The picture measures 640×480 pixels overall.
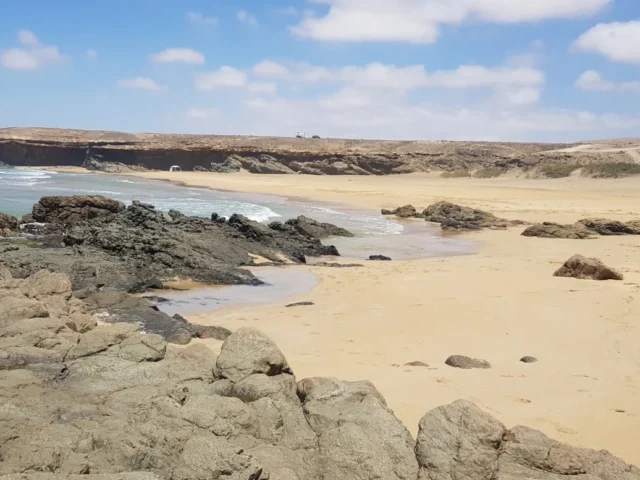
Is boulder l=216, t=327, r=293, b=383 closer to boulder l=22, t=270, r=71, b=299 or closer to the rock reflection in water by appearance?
boulder l=22, t=270, r=71, b=299

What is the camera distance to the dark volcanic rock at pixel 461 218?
2320 cm

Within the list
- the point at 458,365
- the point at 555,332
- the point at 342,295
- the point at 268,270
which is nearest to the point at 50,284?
the point at 458,365

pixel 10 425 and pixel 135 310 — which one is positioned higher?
pixel 10 425

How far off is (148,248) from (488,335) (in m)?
7.38

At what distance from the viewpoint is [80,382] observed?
169 inches

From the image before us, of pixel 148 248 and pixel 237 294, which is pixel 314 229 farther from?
pixel 237 294

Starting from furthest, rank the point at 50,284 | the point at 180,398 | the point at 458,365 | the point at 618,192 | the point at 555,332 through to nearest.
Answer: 1. the point at 618,192
2. the point at 555,332
3. the point at 50,284
4. the point at 458,365
5. the point at 180,398

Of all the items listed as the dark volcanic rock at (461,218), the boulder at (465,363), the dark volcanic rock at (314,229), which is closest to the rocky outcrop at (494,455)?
the boulder at (465,363)

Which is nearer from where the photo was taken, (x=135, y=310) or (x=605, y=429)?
(x=605, y=429)

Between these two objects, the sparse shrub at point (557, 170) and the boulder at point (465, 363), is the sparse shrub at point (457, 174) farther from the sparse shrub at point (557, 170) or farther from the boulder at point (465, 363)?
the boulder at point (465, 363)

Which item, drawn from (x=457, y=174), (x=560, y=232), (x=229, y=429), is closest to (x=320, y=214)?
(x=560, y=232)

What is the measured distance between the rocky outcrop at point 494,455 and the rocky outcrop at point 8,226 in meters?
15.5

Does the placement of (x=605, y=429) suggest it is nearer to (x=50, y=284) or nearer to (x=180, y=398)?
(x=180, y=398)

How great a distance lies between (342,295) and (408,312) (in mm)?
1896
